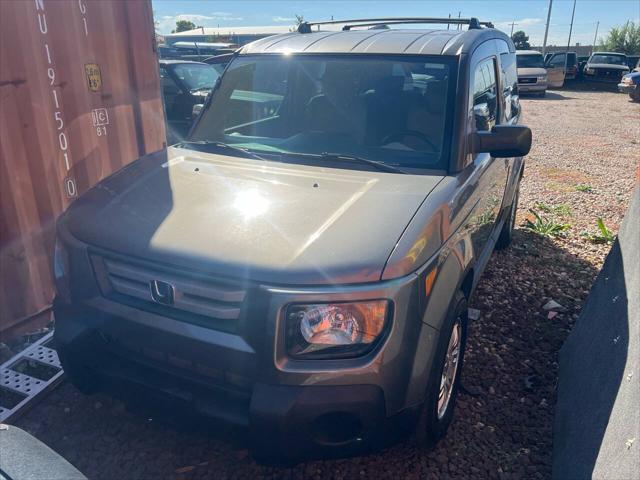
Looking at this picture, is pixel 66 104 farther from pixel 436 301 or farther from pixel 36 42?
pixel 436 301

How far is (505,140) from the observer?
2848mm

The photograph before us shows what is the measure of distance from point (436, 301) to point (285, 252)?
26.7 inches

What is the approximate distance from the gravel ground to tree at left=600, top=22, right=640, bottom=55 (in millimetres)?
49733

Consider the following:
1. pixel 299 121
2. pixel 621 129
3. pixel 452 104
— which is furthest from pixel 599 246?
pixel 621 129

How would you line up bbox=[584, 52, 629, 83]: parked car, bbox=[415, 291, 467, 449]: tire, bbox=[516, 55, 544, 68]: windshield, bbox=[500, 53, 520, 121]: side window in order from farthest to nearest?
bbox=[584, 52, 629, 83]: parked car → bbox=[516, 55, 544, 68]: windshield → bbox=[500, 53, 520, 121]: side window → bbox=[415, 291, 467, 449]: tire

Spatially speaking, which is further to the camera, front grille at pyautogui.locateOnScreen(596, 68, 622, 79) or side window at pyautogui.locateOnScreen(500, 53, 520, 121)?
front grille at pyautogui.locateOnScreen(596, 68, 622, 79)

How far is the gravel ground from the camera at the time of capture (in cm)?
258

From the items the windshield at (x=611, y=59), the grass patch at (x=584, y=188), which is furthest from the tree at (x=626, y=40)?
the grass patch at (x=584, y=188)

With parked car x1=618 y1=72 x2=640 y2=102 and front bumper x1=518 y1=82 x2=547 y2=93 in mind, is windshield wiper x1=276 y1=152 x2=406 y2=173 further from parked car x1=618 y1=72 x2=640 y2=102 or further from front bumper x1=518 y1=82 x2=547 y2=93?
parked car x1=618 y1=72 x2=640 y2=102

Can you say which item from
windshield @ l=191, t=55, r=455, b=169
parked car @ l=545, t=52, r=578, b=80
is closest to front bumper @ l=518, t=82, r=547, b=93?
parked car @ l=545, t=52, r=578, b=80

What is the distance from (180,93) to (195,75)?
0.64 m

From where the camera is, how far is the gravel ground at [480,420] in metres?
2.58

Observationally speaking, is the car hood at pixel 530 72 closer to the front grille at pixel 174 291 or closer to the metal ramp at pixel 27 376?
the metal ramp at pixel 27 376

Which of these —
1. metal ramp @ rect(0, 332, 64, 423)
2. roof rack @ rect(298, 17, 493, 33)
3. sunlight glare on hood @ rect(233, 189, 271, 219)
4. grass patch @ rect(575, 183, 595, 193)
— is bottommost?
grass patch @ rect(575, 183, 595, 193)
